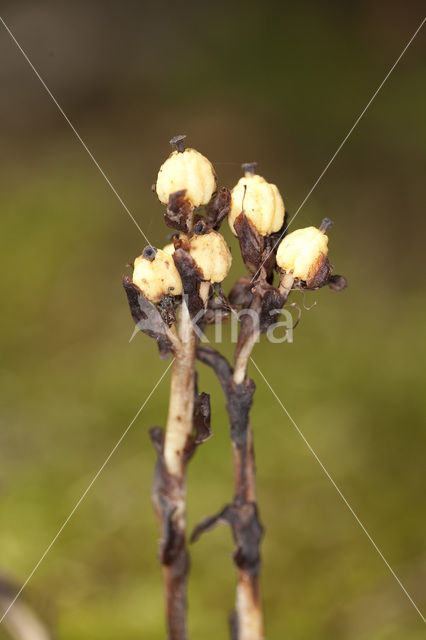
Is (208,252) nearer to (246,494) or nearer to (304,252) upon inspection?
(304,252)

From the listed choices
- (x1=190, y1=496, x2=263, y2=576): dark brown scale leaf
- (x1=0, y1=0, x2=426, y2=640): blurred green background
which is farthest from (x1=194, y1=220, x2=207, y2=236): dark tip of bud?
(x1=0, y1=0, x2=426, y2=640): blurred green background

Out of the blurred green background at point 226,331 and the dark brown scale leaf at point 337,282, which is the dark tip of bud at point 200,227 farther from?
the blurred green background at point 226,331

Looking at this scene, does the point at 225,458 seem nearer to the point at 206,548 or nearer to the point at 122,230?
the point at 206,548

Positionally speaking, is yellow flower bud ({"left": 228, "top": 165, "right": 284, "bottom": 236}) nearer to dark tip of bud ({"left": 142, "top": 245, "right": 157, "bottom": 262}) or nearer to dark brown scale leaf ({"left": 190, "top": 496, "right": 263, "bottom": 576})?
dark tip of bud ({"left": 142, "top": 245, "right": 157, "bottom": 262})

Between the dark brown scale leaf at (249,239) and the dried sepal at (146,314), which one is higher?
the dark brown scale leaf at (249,239)

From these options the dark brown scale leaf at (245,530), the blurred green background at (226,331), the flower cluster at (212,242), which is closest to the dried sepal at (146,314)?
the flower cluster at (212,242)

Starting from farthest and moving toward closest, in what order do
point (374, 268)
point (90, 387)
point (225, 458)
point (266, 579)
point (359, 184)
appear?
point (359, 184), point (374, 268), point (90, 387), point (225, 458), point (266, 579)

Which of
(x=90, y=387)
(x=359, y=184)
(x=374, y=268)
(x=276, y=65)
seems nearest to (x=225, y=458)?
(x=90, y=387)

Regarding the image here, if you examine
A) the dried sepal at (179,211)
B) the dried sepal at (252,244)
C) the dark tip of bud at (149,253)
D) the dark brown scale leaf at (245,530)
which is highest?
the dried sepal at (179,211)
